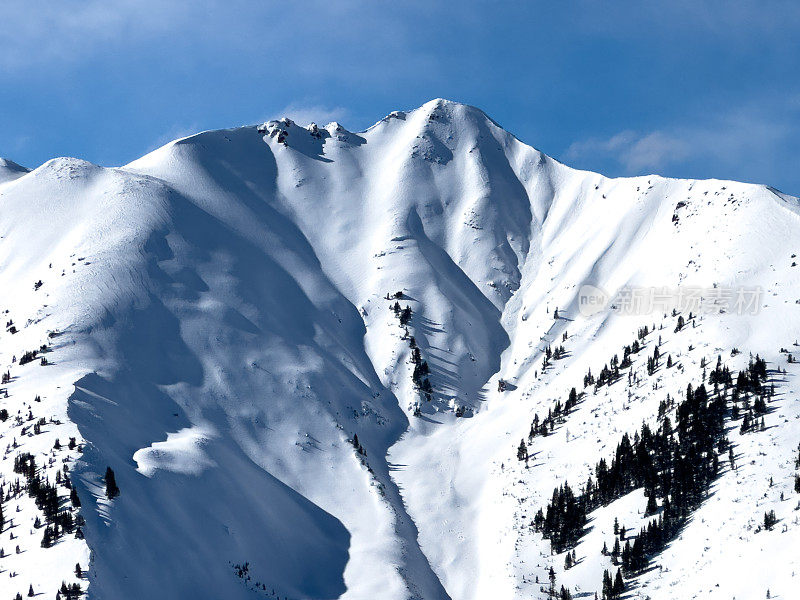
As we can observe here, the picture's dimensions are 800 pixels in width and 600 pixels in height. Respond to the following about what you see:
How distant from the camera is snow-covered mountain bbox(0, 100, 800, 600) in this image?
76.5 m

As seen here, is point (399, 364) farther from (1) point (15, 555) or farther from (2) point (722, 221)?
(1) point (15, 555)

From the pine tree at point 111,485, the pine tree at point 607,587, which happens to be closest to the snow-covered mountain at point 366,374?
the pine tree at point 111,485

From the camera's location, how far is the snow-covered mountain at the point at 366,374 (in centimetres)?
7650

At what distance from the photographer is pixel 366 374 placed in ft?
436

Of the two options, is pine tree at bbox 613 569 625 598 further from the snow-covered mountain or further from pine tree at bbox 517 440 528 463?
pine tree at bbox 517 440 528 463

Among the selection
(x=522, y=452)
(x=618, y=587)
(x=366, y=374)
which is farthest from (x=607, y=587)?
(x=366, y=374)

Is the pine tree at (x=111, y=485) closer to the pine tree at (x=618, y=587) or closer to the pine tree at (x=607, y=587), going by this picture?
the pine tree at (x=607, y=587)

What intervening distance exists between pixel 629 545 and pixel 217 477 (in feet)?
144

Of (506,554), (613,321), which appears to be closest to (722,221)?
(613,321)

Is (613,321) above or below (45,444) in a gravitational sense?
above

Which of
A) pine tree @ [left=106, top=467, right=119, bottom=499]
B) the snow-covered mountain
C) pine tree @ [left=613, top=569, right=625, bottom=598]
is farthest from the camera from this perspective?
pine tree @ [left=106, top=467, right=119, bottom=499]

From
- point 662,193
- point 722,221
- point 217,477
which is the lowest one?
point 217,477

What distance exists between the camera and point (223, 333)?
12488 cm

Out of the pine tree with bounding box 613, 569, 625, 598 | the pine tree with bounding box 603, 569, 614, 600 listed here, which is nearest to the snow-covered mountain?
the pine tree with bounding box 613, 569, 625, 598
